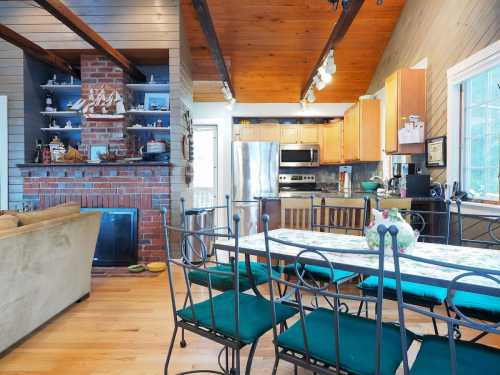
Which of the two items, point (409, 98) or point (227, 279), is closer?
point (227, 279)

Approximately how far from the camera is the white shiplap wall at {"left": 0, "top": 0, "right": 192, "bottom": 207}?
13.2 feet

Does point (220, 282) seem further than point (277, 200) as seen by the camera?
No

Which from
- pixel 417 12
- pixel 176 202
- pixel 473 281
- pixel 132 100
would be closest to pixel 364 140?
pixel 417 12

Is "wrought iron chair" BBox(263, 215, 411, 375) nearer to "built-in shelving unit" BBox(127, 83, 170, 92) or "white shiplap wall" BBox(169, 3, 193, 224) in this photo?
"white shiplap wall" BBox(169, 3, 193, 224)

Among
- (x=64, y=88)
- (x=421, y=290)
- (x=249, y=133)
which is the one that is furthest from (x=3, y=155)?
(x=421, y=290)

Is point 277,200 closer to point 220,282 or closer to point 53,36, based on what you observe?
point 220,282

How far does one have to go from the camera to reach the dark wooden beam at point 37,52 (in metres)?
3.37

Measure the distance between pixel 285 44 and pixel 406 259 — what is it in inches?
162

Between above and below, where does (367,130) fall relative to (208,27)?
below

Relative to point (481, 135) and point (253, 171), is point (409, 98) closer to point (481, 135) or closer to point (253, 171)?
point (481, 135)

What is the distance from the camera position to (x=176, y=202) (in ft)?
13.5

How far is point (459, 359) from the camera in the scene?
1.17m

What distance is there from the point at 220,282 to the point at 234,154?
12.4 feet

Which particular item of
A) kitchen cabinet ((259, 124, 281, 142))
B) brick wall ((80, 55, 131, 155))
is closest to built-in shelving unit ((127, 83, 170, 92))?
brick wall ((80, 55, 131, 155))
